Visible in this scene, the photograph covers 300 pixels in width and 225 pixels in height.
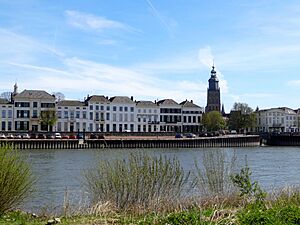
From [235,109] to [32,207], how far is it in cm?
12460

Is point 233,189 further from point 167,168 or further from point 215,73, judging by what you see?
point 215,73

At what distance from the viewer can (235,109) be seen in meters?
141

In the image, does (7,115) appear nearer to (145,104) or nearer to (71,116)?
(71,116)

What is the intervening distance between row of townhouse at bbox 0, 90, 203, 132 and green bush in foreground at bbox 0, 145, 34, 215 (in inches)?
3560

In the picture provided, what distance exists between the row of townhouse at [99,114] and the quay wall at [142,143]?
22.3 m

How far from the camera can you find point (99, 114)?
376 ft

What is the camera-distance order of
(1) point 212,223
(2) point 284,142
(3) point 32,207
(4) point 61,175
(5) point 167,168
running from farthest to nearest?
(2) point 284,142, (4) point 61,175, (3) point 32,207, (5) point 167,168, (1) point 212,223

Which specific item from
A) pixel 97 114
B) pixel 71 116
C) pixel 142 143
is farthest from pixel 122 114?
pixel 142 143

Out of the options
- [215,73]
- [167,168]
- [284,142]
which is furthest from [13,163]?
[215,73]

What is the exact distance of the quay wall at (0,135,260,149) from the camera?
80537 millimetres

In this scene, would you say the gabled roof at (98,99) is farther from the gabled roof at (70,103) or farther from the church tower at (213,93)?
the church tower at (213,93)

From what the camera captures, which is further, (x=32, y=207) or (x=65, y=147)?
(x=65, y=147)

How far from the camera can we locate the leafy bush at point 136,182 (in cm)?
1502

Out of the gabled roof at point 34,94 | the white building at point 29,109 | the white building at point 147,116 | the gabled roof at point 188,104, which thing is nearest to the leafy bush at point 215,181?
the white building at point 29,109
